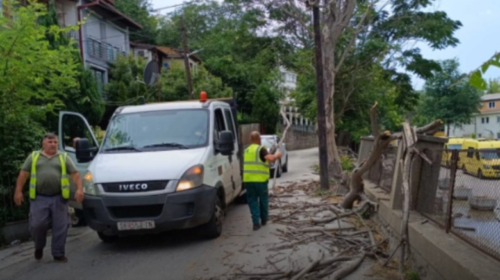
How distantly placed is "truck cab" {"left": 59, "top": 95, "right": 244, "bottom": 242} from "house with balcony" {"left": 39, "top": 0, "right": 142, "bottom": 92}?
1912 centimetres

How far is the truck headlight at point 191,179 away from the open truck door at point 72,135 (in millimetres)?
2026

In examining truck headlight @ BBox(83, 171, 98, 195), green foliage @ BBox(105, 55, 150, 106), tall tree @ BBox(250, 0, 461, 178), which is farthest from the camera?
green foliage @ BBox(105, 55, 150, 106)

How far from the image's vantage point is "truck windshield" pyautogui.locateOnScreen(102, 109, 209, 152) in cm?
791

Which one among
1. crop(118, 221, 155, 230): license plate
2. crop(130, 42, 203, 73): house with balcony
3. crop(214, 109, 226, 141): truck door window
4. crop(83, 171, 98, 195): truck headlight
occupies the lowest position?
crop(118, 221, 155, 230): license plate

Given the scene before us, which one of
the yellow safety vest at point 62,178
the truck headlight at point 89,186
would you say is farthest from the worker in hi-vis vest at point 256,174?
the yellow safety vest at point 62,178

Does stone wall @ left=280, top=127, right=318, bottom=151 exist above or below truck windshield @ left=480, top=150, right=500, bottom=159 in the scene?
below

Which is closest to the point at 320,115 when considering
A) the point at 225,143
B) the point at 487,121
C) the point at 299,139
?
the point at 225,143

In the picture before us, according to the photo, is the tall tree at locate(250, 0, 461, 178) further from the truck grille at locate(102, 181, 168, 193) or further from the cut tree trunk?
the truck grille at locate(102, 181, 168, 193)

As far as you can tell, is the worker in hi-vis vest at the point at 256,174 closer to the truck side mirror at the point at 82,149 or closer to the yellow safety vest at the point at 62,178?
the truck side mirror at the point at 82,149

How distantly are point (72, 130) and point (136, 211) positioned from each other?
10.4 feet

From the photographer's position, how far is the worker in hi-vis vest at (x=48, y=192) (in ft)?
22.0

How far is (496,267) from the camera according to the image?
157 inches

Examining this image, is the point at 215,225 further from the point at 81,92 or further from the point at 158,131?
the point at 81,92

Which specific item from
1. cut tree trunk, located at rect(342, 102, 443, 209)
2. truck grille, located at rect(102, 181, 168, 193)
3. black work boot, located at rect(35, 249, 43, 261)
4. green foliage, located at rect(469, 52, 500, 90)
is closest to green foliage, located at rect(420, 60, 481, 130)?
cut tree trunk, located at rect(342, 102, 443, 209)
